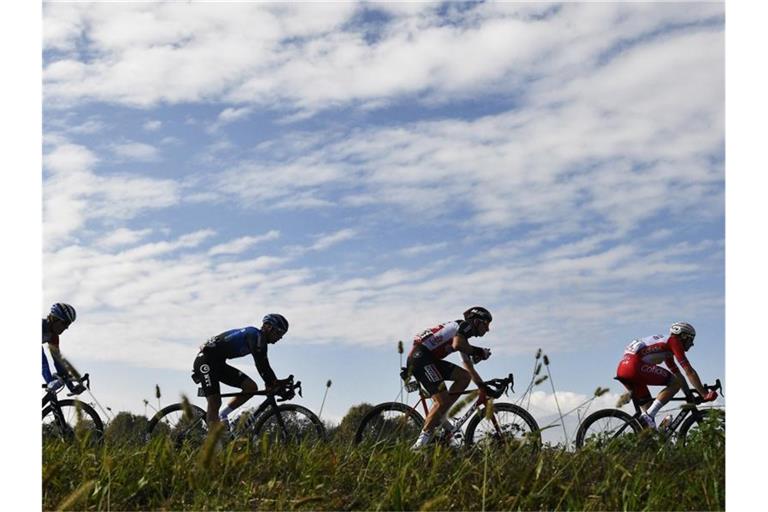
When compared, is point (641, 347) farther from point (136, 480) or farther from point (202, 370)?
point (136, 480)

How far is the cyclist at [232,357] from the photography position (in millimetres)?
12156

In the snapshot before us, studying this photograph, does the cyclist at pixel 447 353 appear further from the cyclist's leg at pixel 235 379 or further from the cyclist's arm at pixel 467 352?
the cyclist's leg at pixel 235 379

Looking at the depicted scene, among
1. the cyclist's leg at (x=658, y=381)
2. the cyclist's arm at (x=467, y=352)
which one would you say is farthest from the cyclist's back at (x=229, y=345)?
the cyclist's leg at (x=658, y=381)

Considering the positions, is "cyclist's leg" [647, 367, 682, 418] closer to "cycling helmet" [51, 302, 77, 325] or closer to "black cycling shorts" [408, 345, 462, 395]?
"black cycling shorts" [408, 345, 462, 395]

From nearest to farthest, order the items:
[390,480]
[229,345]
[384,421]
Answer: [390,480] < [384,421] < [229,345]

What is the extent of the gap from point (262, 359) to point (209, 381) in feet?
3.31

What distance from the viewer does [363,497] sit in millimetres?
7027

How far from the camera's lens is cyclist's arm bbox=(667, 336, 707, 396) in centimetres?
1162

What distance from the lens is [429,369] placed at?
38.0ft

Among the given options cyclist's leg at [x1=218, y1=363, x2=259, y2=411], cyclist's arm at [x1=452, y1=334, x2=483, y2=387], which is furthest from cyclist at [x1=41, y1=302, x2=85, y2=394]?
cyclist's arm at [x1=452, y1=334, x2=483, y2=387]

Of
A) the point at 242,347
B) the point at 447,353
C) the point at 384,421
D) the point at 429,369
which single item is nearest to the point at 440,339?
the point at 447,353

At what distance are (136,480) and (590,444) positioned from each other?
4145mm

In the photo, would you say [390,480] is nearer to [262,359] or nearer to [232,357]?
[262,359]
